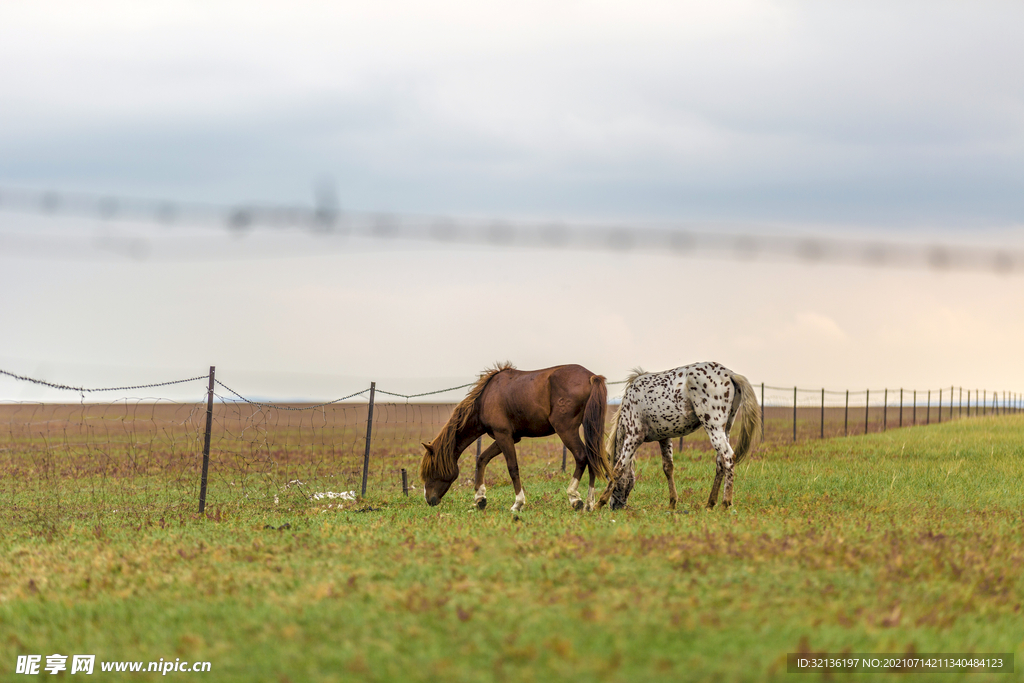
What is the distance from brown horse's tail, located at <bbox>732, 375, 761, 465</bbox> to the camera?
510 inches

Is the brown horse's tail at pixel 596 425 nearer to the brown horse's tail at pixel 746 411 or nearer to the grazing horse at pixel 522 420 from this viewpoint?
the grazing horse at pixel 522 420

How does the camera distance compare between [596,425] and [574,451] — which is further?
[574,451]

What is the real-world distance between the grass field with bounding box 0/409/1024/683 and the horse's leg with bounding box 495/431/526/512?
516mm

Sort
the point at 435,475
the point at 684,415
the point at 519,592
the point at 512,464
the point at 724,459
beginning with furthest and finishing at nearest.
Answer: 1. the point at 435,475
2. the point at 512,464
3. the point at 684,415
4. the point at 724,459
5. the point at 519,592

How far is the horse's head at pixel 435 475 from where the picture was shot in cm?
1420

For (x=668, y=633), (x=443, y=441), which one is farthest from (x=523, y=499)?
(x=668, y=633)

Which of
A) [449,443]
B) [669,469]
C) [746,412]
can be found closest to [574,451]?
[669,469]

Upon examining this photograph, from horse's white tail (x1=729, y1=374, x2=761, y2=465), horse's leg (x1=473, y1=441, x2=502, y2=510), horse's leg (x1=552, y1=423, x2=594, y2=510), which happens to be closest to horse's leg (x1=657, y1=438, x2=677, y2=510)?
horse's white tail (x1=729, y1=374, x2=761, y2=465)

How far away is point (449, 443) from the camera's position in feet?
46.6

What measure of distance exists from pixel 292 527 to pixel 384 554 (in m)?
3.12

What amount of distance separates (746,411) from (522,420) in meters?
3.63

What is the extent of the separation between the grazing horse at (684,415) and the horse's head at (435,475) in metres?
2.78

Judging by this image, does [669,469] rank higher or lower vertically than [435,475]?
higher

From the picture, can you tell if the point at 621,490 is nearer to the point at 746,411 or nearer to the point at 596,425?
the point at 596,425
